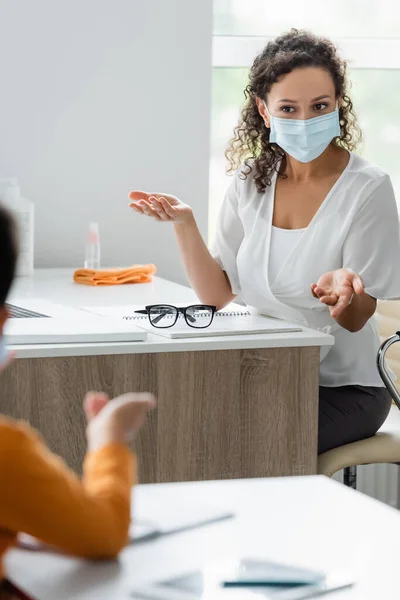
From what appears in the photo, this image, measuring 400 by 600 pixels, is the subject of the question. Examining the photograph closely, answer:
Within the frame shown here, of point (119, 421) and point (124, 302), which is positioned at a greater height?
point (119, 421)

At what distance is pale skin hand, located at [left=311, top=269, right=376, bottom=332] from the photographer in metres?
1.87

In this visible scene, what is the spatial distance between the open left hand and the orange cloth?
2.72 ft

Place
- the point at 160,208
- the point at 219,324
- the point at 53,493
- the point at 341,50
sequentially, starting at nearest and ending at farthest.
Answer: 1. the point at 53,493
2. the point at 219,324
3. the point at 160,208
4. the point at 341,50

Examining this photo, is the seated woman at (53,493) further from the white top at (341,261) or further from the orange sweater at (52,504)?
the white top at (341,261)

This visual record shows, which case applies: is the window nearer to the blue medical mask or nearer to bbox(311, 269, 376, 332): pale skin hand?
the blue medical mask

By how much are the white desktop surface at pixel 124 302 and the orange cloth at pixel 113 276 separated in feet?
0.08

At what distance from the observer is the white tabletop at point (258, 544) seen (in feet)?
2.95

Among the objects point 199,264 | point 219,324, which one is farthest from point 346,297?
point 199,264

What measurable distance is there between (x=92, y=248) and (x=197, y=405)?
1073 mm

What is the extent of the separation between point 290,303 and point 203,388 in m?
0.41

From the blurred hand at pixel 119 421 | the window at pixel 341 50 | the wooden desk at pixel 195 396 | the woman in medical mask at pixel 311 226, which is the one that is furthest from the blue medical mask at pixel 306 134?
the blurred hand at pixel 119 421

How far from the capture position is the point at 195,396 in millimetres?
1844

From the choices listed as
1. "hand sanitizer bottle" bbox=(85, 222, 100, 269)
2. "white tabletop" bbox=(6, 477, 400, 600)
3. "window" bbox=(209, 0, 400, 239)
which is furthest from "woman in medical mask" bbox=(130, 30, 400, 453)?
"white tabletop" bbox=(6, 477, 400, 600)

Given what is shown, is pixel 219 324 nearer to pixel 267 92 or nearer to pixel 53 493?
pixel 267 92
